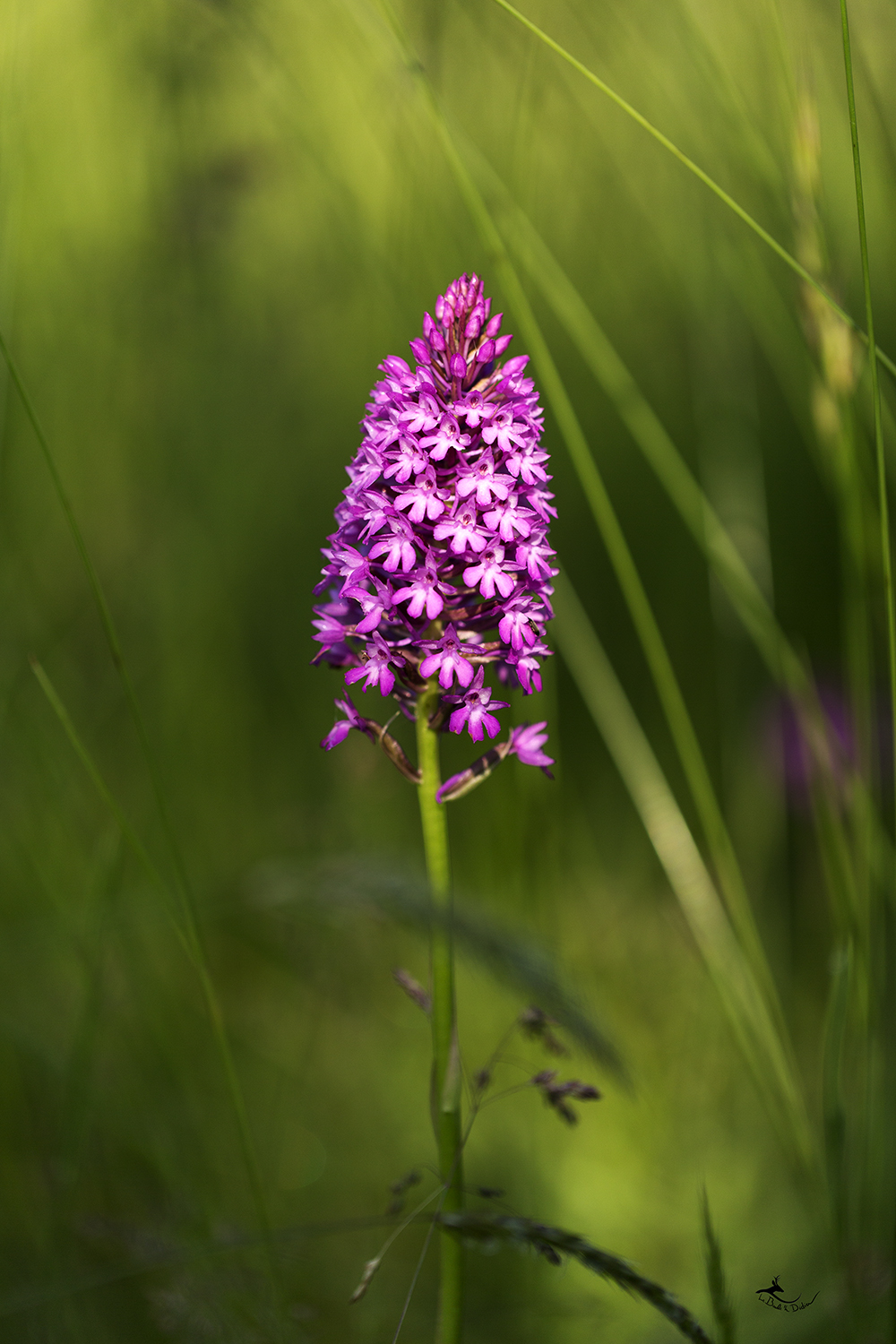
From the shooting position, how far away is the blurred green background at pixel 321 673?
226 cm

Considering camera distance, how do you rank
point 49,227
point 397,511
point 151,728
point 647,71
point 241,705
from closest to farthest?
point 397,511 < point 647,71 < point 151,728 < point 241,705 < point 49,227

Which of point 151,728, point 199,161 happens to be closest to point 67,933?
point 151,728

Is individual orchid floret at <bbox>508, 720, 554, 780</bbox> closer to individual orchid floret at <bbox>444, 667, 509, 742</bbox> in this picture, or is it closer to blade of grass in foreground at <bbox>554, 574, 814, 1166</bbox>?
individual orchid floret at <bbox>444, 667, 509, 742</bbox>

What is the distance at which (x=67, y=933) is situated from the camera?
1.57 metres

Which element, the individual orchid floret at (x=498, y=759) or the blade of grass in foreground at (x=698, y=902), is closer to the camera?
Result: the individual orchid floret at (x=498, y=759)

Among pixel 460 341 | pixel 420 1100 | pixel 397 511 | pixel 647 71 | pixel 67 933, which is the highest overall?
pixel 647 71

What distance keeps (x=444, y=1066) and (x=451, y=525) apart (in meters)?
0.86

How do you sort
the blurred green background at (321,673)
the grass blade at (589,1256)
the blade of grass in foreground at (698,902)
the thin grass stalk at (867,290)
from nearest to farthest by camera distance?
the grass blade at (589,1256)
the thin grass stalk at (867,290)
the blade of grass in foreground at (698,902)
the blurred green background at (321,673)

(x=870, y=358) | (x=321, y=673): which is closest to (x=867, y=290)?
(x=870, y=358)

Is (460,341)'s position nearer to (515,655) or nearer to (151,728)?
(515,655)

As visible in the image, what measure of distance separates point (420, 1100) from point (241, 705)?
5.76ft

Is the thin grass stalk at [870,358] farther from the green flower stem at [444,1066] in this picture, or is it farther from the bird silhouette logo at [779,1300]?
the green flower stem at [444,1066]

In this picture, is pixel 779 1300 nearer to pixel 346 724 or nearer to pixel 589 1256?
pixel 589 1256

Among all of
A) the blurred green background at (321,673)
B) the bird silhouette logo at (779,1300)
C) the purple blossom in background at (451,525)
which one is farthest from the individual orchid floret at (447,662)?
the bird silhouette logo at (779,1300)
